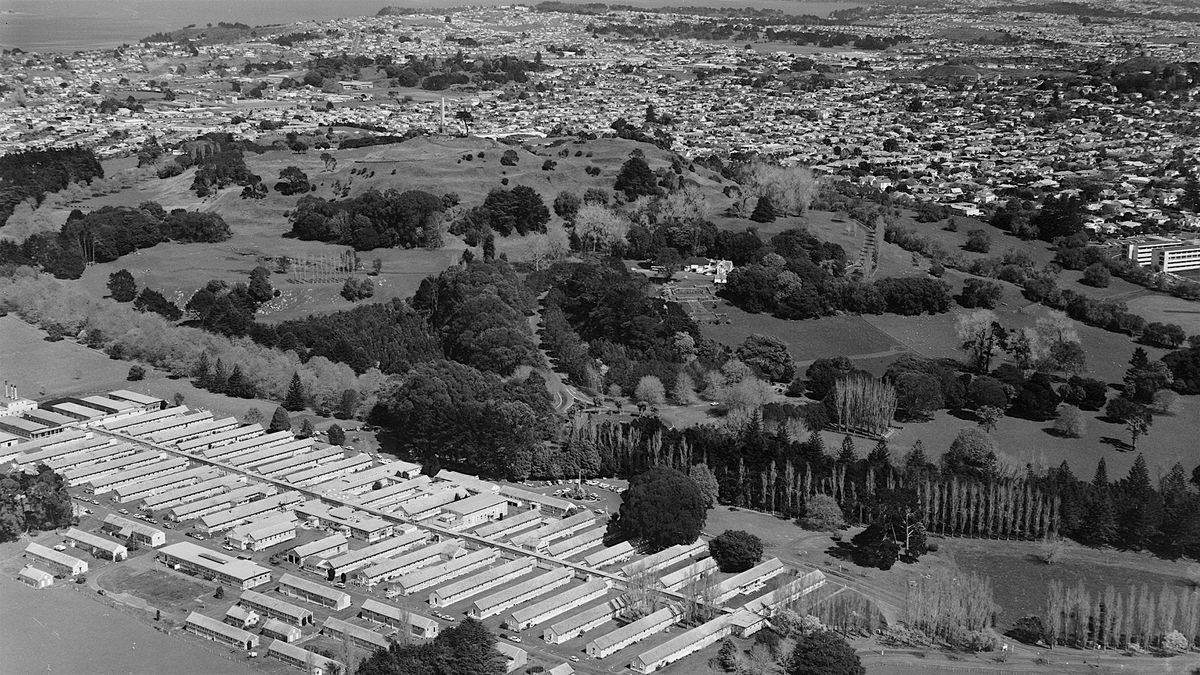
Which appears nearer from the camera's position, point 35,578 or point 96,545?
point 35,578

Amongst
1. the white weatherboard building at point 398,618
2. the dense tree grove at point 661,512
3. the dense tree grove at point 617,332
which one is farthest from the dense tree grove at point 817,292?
the white weatherboard building at point 398,618

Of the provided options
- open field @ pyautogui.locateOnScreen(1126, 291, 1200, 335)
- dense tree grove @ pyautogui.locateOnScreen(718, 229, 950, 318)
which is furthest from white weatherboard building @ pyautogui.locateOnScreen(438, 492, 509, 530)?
open field @ pyautogui.locateOnScreen(1126, 291, 1200, 335)

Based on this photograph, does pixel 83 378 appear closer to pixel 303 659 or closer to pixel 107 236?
pixel 107 236

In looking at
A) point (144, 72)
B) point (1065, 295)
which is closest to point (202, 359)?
point (1065, 295)

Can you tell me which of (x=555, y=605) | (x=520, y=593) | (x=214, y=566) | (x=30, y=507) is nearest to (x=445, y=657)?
(x=555, y=605)

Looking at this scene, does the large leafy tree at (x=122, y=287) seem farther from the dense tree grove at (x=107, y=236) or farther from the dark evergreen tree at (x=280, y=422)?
the dark evergreen tree at (x=280, y=422)

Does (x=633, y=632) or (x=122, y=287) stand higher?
(x=122, y=287)

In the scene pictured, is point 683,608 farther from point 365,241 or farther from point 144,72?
point 144,72
